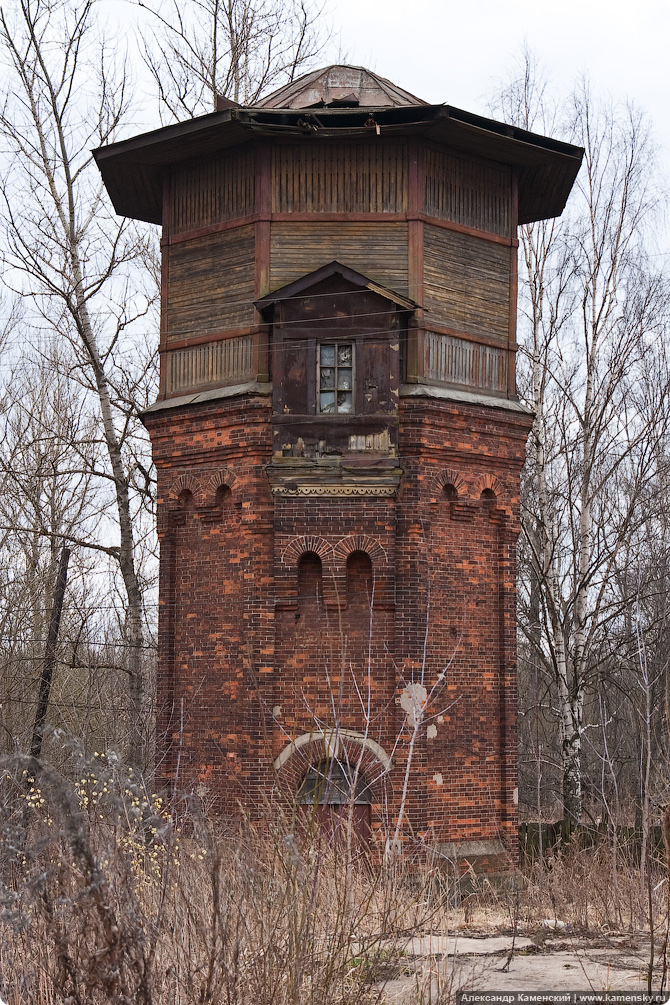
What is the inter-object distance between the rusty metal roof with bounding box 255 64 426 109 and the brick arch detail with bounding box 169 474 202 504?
4.79m

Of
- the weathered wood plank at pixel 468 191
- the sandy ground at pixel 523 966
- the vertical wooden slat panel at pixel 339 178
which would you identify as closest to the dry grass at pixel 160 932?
the sandy ground at pixel 523 966

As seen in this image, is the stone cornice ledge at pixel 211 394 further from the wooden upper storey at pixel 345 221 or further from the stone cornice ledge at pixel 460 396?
the stone cornice ledge at pixel 460 396

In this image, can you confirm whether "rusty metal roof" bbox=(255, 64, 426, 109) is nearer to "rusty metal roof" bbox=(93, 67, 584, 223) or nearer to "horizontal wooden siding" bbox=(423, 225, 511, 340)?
"rusty metal roof" bbox=(93, 67, 584, 223)

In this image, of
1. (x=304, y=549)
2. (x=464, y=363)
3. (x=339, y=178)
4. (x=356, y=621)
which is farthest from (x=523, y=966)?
(x=339, y=178)

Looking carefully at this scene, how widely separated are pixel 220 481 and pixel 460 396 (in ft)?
10.1

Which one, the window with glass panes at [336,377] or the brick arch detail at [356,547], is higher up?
the window with glass panes at [336,377]

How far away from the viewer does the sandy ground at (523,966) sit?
642 centimetres

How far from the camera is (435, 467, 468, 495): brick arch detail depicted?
1392 cm

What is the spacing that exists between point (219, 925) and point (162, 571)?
9544mm

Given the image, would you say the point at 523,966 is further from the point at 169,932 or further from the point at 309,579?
the point at 309,579

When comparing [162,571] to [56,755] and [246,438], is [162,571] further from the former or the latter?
[56,755]

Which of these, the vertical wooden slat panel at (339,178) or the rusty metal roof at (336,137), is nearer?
the rusty metal roof at (336,137)

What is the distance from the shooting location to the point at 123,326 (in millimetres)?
21266

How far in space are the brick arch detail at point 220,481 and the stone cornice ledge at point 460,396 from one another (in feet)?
7.43
